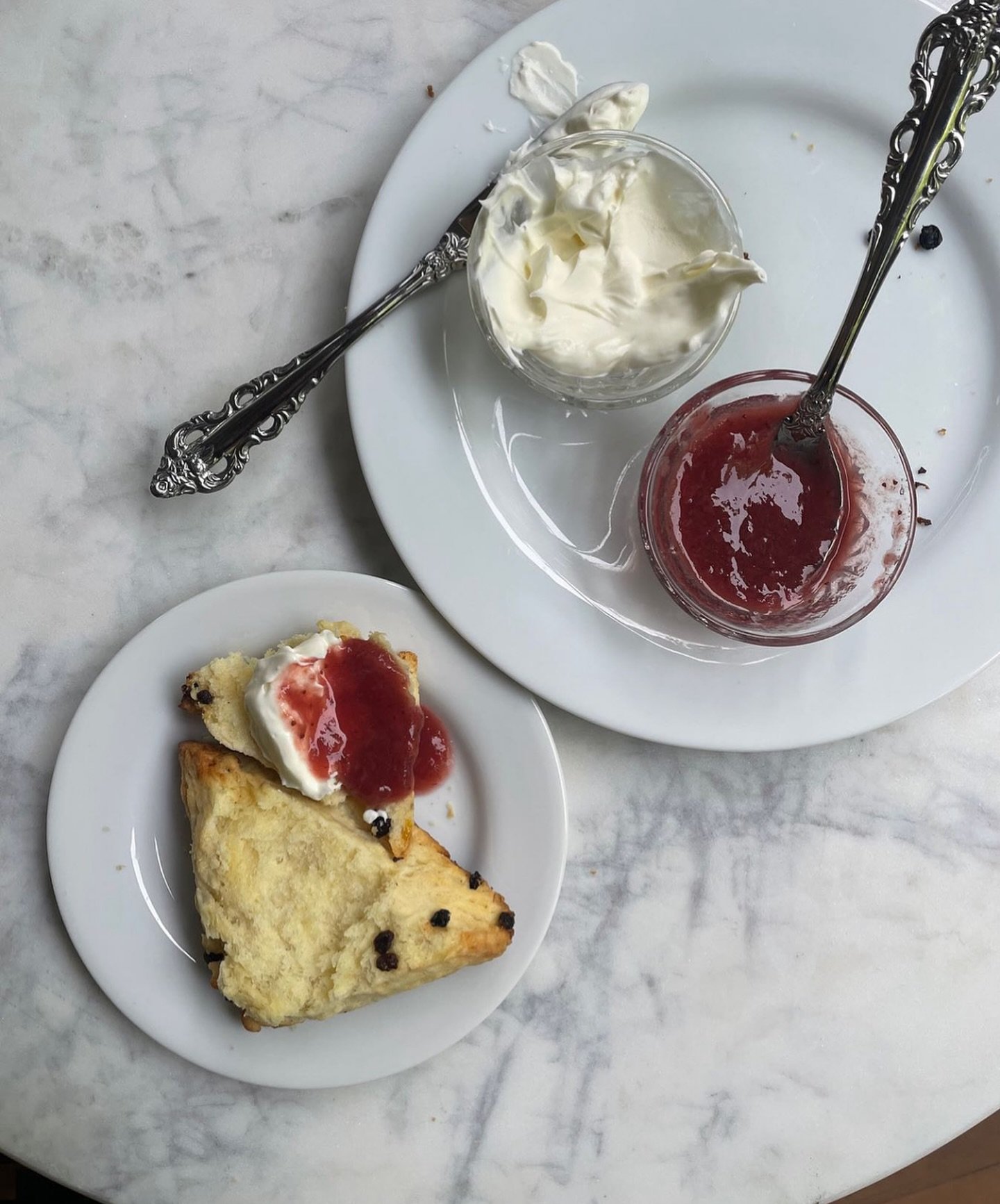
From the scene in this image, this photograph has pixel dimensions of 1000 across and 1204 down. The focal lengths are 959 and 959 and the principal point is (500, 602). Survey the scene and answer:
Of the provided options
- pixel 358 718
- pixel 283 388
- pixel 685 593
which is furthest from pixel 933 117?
pixel 358 718

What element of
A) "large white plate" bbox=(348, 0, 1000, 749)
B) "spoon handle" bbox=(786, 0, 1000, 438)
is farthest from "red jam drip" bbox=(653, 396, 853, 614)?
"spoon handle" bbox=(786, 0, 1000, 438)

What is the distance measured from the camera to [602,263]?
184cm

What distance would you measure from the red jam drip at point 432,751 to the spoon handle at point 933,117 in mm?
1159

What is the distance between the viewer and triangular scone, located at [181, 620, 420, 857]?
1925 millimetres

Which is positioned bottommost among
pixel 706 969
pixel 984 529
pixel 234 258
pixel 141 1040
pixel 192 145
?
pixel 706 969

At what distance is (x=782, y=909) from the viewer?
2.13m

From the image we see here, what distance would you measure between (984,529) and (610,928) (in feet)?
3.87

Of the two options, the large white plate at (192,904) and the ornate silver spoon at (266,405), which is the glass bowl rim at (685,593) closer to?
the large white plate at (192,904)

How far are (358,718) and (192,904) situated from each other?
577mm

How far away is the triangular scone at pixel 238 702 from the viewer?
6.31 feet

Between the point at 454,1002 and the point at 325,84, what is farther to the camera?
the point at 325,84

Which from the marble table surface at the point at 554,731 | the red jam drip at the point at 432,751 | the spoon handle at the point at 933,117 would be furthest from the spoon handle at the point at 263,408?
the spoon handle at the point at 933,117

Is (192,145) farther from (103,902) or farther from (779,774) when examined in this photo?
(779,774)

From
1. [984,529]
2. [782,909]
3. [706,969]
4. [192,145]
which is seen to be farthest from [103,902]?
[984,529]
